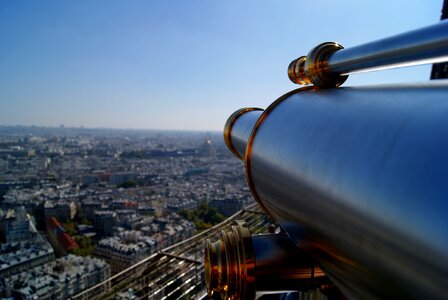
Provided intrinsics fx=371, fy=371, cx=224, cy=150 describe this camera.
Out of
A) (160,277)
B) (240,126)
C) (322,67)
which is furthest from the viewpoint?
(160,277)

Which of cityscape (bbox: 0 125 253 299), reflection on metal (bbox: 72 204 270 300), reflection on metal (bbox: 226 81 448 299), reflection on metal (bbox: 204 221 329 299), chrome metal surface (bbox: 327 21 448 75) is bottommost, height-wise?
cityscape (bbox: 0 125 253 299)

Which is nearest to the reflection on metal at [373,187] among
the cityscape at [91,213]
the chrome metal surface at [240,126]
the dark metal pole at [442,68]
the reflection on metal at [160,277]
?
the chrome metal surface at [240,126]

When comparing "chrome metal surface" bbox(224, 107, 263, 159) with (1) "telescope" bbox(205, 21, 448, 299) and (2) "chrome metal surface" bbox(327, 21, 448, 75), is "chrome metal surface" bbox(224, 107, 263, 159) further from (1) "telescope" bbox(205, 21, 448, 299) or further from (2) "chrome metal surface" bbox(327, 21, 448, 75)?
(2) "chrome metal surface" bbox(327, 21, 448, 75)

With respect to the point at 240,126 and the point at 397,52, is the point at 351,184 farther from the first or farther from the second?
the point at 240,126

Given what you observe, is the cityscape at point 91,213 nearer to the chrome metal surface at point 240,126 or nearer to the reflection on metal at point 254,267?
the chrome metal surface at point 240,126

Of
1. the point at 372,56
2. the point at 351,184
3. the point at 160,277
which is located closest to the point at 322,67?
the point at 372,56

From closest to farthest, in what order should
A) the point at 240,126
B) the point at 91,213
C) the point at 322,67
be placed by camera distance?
the point at 322,67 → the point at 240,126 → the point at 91,213

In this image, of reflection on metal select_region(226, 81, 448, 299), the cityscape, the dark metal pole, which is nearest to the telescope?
reflection on metal select_region(226, 81, 448, 299)
